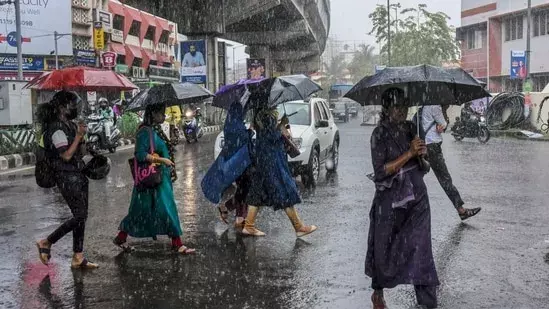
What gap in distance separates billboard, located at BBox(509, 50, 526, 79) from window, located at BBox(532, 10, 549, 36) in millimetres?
6638

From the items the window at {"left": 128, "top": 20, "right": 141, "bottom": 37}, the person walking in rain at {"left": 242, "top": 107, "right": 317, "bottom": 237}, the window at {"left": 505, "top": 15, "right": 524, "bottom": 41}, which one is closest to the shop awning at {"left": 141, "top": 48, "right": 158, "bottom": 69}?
the window at {"left": 128, "top": 20, "right": 141, "bottom": 37}

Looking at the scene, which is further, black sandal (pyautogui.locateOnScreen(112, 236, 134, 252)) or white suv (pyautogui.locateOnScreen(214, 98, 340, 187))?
white suv (pyautogui.locateOnScreen(214, 98, 340, 187))

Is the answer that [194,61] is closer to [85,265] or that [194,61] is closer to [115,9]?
[115,9]

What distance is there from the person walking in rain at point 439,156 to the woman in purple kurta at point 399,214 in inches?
147

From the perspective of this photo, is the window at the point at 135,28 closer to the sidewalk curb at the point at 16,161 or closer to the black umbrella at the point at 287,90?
the sidewalk curb at the point at 16,161

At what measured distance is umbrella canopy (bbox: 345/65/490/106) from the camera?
4871 millimetres

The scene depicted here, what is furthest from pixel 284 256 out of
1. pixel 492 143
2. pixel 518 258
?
pixel 492 143

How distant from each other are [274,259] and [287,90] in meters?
2.18

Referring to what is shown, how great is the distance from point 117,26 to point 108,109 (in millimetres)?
33732

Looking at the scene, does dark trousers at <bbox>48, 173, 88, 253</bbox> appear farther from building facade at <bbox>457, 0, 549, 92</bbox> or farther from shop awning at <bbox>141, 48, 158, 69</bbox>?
shop awning at <bbox>141, 48, 158, 69</bbox>

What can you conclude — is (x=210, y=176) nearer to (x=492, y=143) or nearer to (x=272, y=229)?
(x=272, y=229)

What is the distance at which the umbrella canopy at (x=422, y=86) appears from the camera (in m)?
4.87

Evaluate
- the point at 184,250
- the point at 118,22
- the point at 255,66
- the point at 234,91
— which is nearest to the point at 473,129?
the point at 234,91

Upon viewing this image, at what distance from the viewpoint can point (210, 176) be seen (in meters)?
7.50
